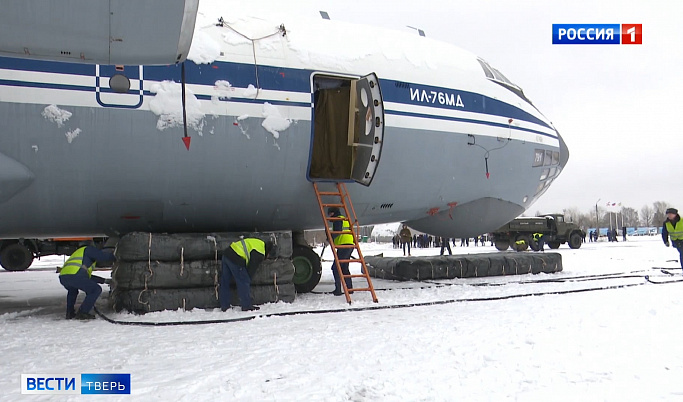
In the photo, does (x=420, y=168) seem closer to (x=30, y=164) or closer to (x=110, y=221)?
(x=110, y=221)

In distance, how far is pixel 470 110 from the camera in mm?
8672

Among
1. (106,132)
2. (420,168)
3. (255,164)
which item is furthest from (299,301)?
(106,132)

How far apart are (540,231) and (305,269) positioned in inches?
793

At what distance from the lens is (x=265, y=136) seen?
7035 mm


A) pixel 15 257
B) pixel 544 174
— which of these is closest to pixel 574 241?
pixel 544 174

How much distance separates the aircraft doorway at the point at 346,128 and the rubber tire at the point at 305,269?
129 centimetres

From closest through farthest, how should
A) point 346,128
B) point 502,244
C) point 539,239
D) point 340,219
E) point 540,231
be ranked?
point 340,219 < point 346,128 < point 539,239 < point 540,231 < point 502,244

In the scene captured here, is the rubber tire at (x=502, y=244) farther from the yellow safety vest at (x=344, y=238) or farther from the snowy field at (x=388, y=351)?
the yellow safety vest at (x=344, y=238)

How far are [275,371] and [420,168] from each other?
16.7 feet

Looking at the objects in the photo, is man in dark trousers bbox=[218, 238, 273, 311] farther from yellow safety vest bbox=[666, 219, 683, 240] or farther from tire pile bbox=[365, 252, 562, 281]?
yellow safety vest bbox=[666, 219, 683, 240]

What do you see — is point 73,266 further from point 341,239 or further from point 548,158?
point 548,158

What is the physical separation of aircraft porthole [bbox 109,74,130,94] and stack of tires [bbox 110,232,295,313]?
6.05 feet

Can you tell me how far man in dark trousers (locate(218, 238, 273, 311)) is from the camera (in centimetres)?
670

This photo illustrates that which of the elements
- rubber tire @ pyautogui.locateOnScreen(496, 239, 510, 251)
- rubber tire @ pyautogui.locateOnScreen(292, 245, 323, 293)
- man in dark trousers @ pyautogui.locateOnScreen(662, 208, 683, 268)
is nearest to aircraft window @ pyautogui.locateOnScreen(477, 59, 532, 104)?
man in dark trousers @ pyautogui.locateOnScreen(662, 208, 683, 268)
